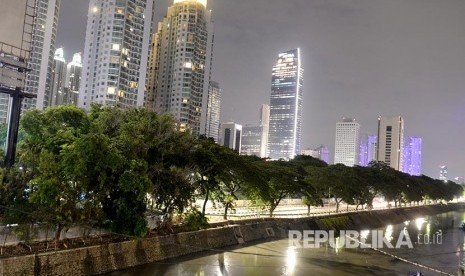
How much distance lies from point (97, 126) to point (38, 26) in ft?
378

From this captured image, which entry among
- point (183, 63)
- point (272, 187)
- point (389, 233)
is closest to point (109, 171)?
point (272, 187)

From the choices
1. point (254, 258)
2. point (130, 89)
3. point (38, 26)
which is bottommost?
point (254, 258)

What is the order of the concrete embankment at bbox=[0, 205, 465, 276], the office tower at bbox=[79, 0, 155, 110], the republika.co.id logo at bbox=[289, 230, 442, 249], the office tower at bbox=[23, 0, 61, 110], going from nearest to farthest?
1. the concrete embankment at bbox=[0, 205, 465, 276]
2. the republika.co.id logo at bbox=[289, 230, 442, 249]
3. the office tower at bbox=[79, 0, 155, 110]
4. the office tower at bbox=[23, 0, 61, 110]

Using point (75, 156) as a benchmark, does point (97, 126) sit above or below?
above

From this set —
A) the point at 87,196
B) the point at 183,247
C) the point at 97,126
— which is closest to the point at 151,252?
the point at 183,247

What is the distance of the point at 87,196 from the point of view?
32344 mm

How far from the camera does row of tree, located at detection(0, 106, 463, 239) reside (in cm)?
2952

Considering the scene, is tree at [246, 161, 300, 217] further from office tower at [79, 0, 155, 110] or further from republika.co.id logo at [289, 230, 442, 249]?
office tower at [79, 0, 155, 110]

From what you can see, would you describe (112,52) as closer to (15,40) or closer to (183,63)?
(183,63)

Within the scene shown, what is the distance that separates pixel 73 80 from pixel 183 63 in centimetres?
5255

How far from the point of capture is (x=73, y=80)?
7313 inches

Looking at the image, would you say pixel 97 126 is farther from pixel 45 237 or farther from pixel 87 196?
pixel 45 237

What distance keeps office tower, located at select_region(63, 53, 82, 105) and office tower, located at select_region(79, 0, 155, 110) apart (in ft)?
167

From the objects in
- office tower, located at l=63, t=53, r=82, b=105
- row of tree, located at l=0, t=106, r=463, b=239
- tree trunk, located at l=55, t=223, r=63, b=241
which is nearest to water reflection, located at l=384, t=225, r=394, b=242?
row of tree, located at l=0, t=106, r=463, b=239
